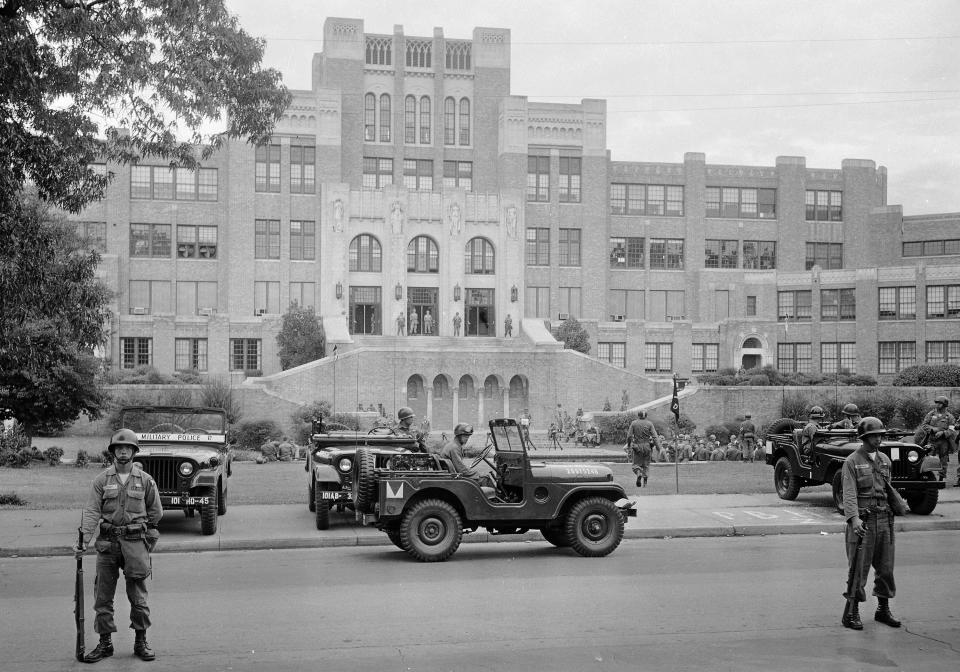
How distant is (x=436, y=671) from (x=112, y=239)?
198ft

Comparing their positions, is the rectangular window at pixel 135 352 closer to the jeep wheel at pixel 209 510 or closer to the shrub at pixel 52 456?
the shrub at pixel 52 456

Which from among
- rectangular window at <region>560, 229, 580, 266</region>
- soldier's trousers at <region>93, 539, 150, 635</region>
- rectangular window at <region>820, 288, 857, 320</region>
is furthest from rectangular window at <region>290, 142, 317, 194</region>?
soldier's trousers at <region>93, 539, 150, 635</region>

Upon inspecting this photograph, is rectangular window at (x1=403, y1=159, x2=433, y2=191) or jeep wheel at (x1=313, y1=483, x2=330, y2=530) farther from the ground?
rectangular window at (x1=403, y1=159, x2=433, y2=191)

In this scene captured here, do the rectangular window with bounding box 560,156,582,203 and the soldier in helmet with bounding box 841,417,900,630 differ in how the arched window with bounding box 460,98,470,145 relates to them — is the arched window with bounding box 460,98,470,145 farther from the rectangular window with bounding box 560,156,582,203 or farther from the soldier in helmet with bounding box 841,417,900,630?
the soldier in helmet with bounding box 841,417,900,630

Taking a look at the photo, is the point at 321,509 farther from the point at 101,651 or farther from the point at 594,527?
the point at 101,651

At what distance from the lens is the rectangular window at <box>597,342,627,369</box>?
66688 millimetres

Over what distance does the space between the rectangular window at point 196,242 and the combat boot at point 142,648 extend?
5913 centimetres

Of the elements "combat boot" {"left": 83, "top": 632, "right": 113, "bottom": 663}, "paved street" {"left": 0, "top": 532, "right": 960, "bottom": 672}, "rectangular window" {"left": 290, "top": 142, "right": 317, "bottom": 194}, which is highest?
"rectangular window" {"left": 290, "top": 142, "right": 317, "bottom": 194}

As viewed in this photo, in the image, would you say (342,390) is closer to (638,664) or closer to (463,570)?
(463,570)

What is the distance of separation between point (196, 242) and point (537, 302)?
22476 mm

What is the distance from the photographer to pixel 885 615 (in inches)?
375

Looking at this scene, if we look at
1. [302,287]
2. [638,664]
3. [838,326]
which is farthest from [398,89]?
[638,664]

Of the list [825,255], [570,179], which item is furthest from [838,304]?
[570,179]

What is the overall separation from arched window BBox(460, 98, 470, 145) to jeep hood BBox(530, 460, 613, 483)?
58883 millimetres
